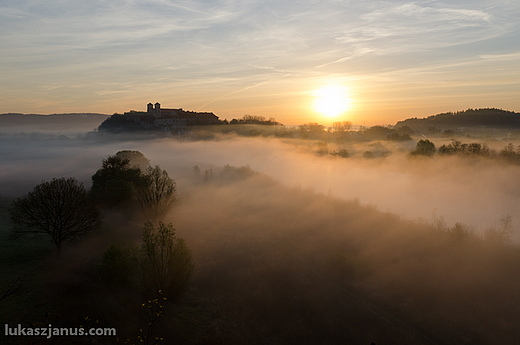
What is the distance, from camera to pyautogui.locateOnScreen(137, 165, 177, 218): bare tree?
5059cm

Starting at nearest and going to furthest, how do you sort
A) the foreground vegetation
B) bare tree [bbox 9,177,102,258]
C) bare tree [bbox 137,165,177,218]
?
the foreground vegetation < bare tree [bbox 9,177,102,258] < bare tree [bbox 137,165,177,218]

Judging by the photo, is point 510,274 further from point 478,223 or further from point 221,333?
point 478,223

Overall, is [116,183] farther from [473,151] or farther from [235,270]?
[473,151]

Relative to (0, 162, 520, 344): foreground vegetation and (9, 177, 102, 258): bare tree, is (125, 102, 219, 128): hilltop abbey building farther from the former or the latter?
(9, 177, 102, 258): bare tree

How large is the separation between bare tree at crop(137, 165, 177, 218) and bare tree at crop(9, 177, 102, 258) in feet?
50.0

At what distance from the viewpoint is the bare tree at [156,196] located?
50.6 meters

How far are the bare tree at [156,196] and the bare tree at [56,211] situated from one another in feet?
50.0

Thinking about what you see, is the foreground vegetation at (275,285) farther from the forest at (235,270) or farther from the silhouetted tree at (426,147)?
the silhouetted tree at (426,147)

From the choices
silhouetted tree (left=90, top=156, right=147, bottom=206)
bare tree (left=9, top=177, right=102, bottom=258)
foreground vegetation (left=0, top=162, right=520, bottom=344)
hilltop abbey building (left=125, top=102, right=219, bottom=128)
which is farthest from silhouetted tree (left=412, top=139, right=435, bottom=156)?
hilltop abbey building (left=125, top=102, right=219, bottom=128)

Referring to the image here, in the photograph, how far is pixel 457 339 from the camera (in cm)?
2803

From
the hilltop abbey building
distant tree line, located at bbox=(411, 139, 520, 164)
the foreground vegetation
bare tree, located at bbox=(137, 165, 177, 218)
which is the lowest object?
the foreground vegetation

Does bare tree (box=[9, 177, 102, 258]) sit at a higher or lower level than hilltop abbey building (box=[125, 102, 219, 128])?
lower

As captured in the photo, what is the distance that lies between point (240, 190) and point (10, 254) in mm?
64363

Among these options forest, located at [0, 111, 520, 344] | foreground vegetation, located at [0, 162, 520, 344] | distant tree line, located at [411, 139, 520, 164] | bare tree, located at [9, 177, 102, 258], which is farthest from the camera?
distant tree line, located at [411, 139, 520, 164]
